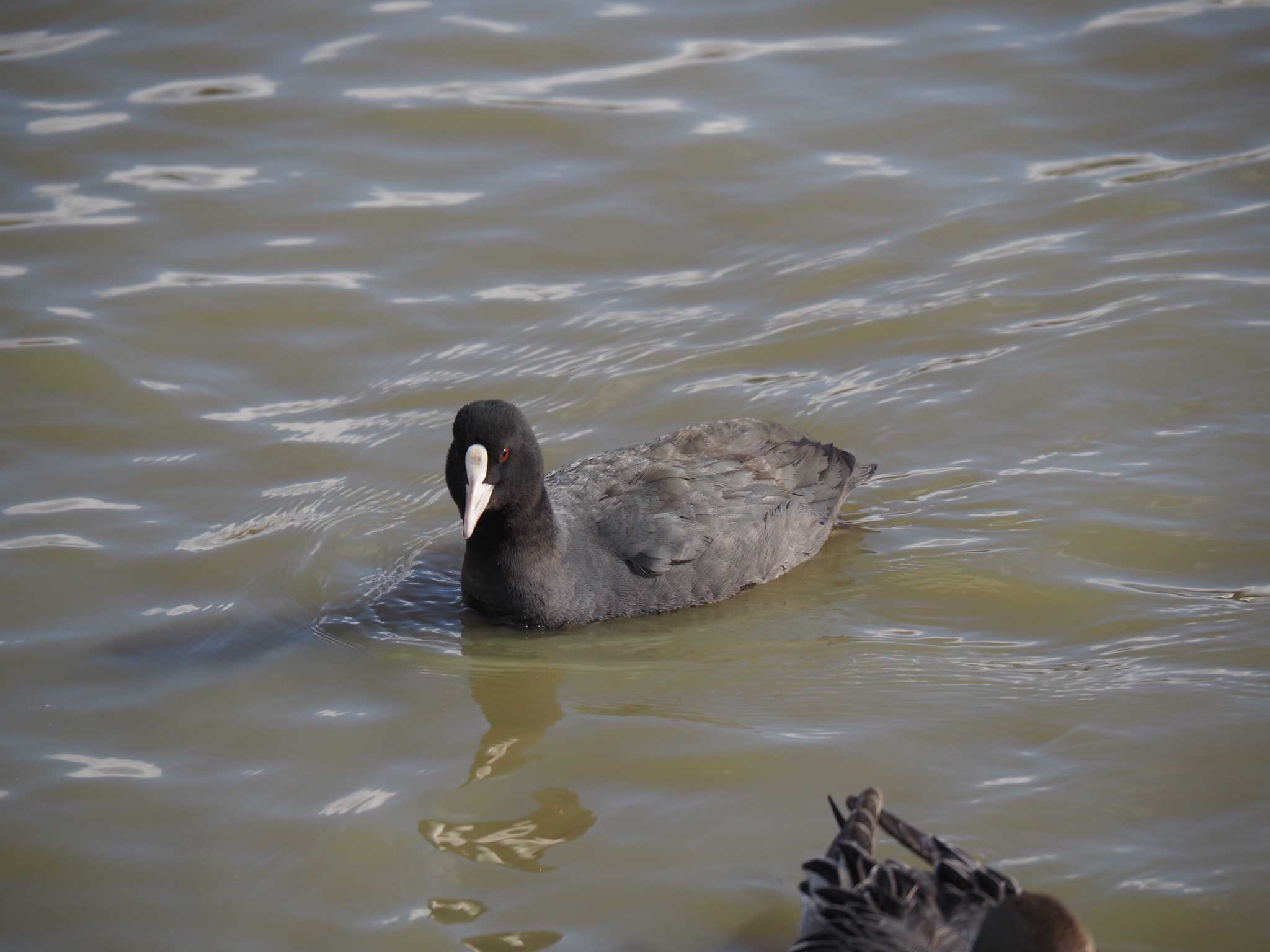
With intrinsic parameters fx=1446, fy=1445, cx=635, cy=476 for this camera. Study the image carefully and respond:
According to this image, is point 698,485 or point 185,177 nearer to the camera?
point 698,485

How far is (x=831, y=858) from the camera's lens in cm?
413

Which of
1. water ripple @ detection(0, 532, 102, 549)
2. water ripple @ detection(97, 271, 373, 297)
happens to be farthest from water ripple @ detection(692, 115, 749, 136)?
water ripple @ detection(0, 532, 102, 549)

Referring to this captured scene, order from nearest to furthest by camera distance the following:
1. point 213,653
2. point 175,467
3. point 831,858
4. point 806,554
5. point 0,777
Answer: point 831,858 < point 0,777 < point 213,653 < point 806,554 < point 175,467

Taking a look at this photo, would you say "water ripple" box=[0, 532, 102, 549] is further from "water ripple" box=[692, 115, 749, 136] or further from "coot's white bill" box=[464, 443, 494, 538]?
"water ripple" box=[692, 115, 749, 136]

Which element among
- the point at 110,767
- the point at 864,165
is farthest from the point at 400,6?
the point at 110,767

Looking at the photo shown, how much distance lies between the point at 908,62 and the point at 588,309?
3.96 meters

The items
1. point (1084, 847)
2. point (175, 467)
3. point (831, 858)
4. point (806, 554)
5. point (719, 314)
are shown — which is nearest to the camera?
point (831, 858)

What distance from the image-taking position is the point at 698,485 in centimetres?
677

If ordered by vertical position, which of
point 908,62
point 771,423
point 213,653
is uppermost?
point 908,62

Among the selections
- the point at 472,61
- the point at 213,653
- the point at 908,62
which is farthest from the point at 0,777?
the point at 908,62

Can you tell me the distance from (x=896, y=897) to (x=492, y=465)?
117 inches

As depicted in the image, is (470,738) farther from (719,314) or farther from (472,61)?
(472,61)

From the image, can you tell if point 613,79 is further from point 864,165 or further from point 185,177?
point 185,177

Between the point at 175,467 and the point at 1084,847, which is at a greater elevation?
the point at 175,467
